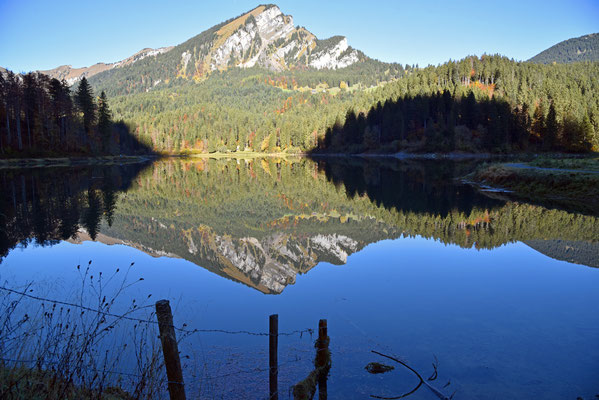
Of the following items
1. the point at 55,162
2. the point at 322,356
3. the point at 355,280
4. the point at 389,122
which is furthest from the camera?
the point at 389,122

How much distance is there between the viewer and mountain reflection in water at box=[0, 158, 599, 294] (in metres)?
16.2

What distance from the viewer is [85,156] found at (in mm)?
75375

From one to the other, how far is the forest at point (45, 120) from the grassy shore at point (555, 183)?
62488 mm

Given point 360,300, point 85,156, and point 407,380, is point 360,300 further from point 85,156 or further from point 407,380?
point 85,156

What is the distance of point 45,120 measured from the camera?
6812cm

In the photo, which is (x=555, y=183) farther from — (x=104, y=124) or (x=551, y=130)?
(x=104, y=124)

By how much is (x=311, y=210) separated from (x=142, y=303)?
1757 centimetres

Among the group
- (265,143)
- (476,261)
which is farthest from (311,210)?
(265,143)

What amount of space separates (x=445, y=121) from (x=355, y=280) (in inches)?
3744

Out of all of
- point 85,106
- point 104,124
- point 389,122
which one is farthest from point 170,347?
point 389,122

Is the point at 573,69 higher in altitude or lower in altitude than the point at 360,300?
higher

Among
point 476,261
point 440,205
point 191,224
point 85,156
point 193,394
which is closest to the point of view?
point 193,394

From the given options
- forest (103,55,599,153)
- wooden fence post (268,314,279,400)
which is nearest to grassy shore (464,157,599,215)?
wooden fence post (268,314,279,400)

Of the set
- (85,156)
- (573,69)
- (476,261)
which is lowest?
(476,261)
